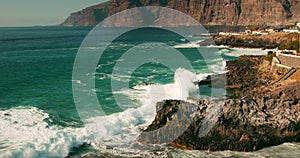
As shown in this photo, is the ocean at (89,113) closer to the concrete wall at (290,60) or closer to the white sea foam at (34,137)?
the white sea foam at (34,137)

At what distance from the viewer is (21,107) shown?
84.3ft

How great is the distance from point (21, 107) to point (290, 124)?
60.7 ft

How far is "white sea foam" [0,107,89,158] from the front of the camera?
57.4ft

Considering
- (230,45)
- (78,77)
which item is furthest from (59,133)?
(230,45)

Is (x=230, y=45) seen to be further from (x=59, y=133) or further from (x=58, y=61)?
(x=59, y=133)

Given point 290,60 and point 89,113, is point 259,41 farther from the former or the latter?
point 89,113

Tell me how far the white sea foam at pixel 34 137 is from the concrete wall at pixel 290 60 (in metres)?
21.5

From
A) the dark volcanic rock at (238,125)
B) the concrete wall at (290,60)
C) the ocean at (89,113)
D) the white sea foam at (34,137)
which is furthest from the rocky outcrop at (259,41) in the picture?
the white sea foam at (34,137)

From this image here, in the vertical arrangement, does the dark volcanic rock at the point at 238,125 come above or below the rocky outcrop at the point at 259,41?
below

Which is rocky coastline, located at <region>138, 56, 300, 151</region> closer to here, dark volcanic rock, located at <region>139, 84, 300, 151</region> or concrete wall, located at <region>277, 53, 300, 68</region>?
dark volcanic rock, located at <region>139, 84, 300, 151</region>

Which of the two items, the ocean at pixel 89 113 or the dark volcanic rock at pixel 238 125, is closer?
the ocean at pixel 89 113

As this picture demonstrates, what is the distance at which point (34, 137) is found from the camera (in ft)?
63.0

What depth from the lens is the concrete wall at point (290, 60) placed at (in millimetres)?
32156

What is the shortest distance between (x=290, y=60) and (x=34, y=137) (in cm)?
2494
